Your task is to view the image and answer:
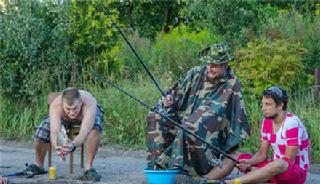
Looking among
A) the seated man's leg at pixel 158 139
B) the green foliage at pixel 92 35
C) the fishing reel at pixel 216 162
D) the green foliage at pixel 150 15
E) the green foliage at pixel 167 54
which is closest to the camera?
the fishing reel at pixel 216 162

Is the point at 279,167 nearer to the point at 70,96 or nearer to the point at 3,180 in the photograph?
the point at 70,96

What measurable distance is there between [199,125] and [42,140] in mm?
2044

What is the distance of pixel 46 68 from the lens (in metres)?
14.1

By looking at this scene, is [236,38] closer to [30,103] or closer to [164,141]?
[30,103]

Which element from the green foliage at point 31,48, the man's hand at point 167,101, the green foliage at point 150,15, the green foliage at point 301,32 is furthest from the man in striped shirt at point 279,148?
the green foliage at point 150,15

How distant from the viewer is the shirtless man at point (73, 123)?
883cm

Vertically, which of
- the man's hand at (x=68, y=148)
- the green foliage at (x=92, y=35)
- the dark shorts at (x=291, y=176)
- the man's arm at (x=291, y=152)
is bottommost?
the dark shorts at (x=291, y=176)

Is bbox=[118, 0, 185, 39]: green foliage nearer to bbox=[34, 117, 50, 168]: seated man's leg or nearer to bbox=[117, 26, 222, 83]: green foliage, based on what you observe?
bbox=[117, 26, 222, 83]: green foliage

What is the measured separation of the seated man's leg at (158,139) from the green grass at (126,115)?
8.13ft

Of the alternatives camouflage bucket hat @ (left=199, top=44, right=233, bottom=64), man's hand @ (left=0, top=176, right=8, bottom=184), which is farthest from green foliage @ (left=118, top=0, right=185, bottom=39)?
man's hand @ (left=0, top=176, right=8, bottom=184)

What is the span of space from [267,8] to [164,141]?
7.28 metres

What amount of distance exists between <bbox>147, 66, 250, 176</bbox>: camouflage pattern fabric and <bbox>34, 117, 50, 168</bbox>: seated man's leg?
4.27 feet

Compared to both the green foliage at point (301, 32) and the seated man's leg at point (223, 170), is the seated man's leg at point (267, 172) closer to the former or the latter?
the seated man's leg at point (223, 170)

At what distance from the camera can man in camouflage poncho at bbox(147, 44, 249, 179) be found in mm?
8391
